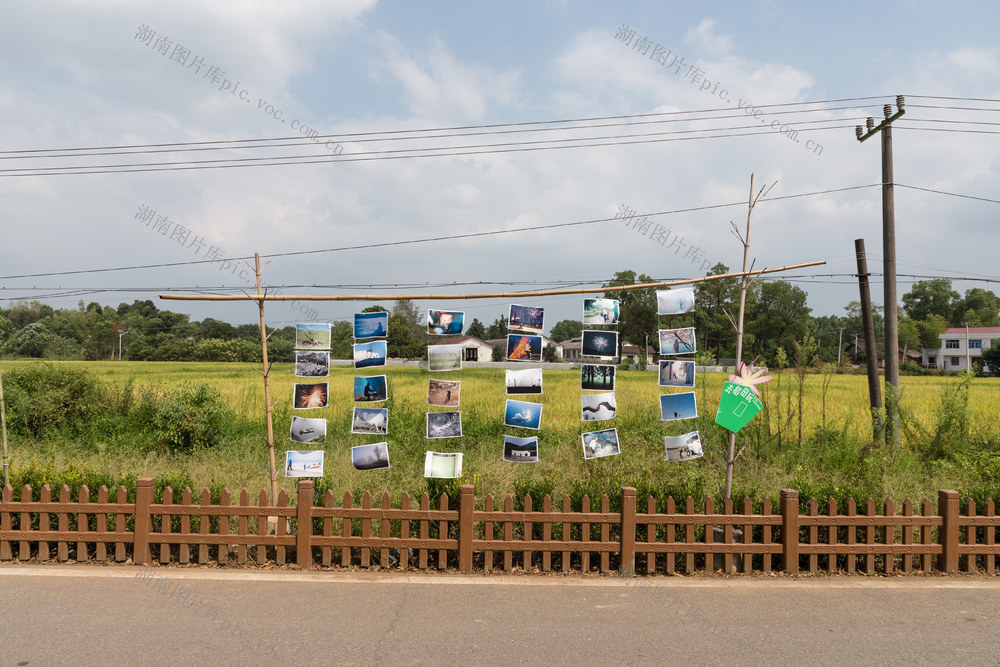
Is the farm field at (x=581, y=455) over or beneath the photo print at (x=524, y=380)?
beneath

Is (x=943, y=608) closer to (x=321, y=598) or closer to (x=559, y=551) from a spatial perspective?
(x=559, y=551)

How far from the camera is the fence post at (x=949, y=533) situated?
5480mm

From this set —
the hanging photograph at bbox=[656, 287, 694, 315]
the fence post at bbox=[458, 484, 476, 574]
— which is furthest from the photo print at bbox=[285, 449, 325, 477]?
the hanging photograph at bbox=[656, 287, 694, 315]

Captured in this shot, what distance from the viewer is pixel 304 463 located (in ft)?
20.0

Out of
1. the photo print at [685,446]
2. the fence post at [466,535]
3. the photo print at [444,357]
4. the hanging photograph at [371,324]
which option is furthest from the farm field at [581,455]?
the hanging photograph at [371,324]

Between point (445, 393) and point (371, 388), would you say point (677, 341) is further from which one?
point (371, 388)

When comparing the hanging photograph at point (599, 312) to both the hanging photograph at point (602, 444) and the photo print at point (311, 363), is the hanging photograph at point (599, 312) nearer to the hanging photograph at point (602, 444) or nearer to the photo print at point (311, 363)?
the hanging photograph at point (602, 444)

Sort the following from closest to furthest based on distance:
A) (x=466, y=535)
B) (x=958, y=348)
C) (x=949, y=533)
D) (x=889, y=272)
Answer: (x=466, y=535), (x=949, y=533), (x=889, y=272), (x=958, y=348)

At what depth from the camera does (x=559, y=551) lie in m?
5.43

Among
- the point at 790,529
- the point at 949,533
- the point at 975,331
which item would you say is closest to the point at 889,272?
the point at 949,533

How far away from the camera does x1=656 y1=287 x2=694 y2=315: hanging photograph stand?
621cm

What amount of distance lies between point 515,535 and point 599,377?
71.8 inches

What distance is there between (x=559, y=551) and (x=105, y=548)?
4.23 meters

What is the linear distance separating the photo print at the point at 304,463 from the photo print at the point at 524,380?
2.07 meters
